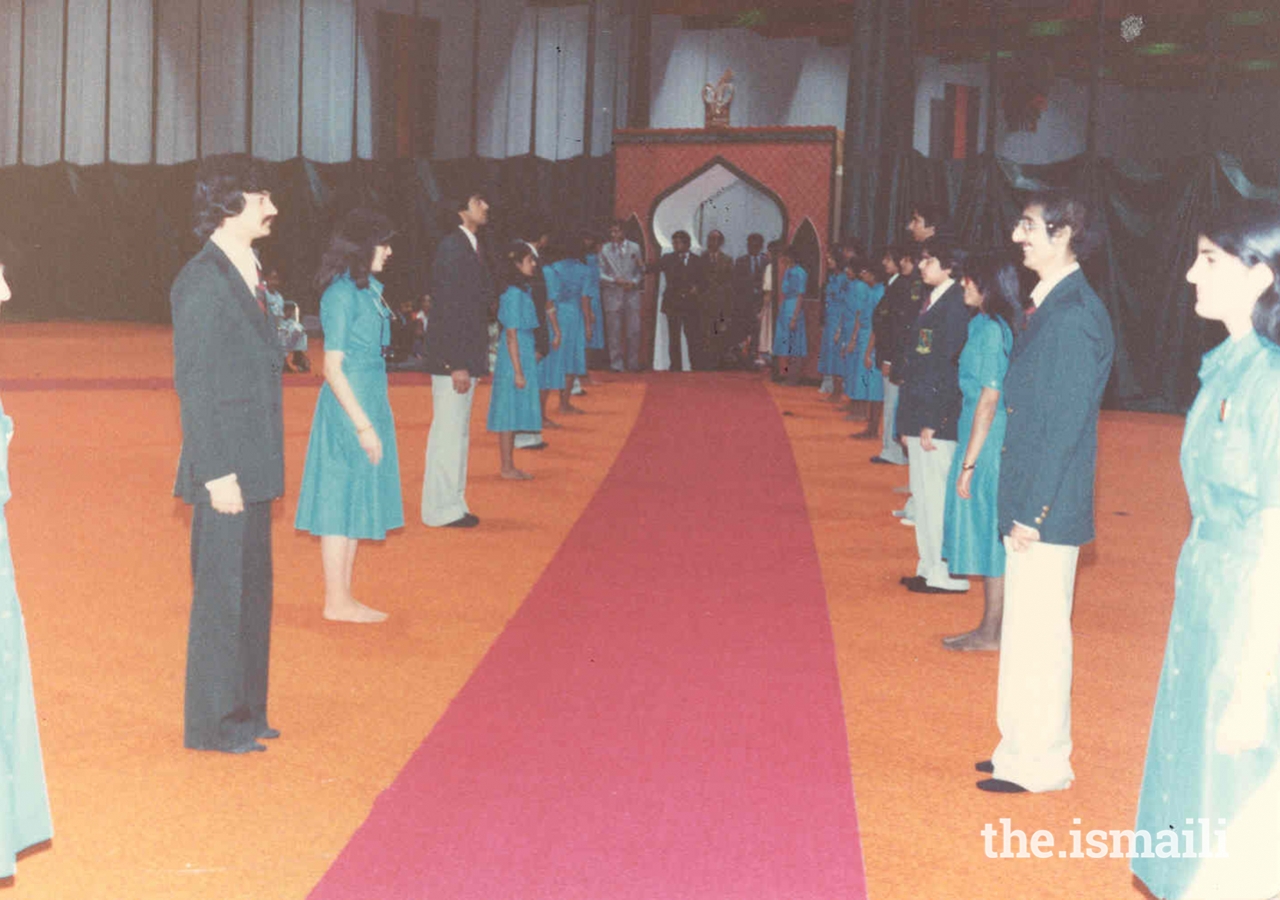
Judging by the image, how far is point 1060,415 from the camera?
11.1ft

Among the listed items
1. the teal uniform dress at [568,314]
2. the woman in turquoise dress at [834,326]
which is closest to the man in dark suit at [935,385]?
the teal uniform dress at [568,314]

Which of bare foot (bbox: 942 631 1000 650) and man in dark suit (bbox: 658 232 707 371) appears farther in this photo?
man in dark suit (bbox: 658 232 707 371)

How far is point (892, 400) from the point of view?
889 centimetres

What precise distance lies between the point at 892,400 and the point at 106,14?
52.3 feet

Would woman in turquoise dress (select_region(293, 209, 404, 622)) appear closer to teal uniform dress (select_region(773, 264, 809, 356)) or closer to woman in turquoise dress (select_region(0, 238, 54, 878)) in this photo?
woman in turquoise dress (select_region(0, 238, 54, 878))

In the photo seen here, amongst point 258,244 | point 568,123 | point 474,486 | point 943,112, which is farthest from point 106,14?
point 474,486

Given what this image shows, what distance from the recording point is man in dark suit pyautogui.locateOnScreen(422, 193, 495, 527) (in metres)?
6.80

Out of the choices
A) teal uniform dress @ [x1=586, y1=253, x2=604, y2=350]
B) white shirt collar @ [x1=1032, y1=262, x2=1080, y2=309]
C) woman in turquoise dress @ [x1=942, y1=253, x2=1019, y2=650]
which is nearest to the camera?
white shirt collar @ [x1=1032, y1=262, x2=1080, y2=309]

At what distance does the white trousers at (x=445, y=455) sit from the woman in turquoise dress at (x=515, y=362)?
3.58ft


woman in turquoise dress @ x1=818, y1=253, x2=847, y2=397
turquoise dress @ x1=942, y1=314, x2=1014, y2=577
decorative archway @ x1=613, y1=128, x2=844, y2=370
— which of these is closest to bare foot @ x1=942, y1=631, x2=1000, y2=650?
turquoise dress @ x1=942, y1=314, x2=1014, y2=577

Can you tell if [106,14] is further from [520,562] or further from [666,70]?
[520,562]

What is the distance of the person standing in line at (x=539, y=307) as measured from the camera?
28.8ft

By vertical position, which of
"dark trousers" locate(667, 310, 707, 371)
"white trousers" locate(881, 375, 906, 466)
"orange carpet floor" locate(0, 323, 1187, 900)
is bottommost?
"orange carpet floor" locate(0, 323, 1187, 900)

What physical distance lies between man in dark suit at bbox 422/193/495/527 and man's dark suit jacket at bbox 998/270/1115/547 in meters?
3.75
